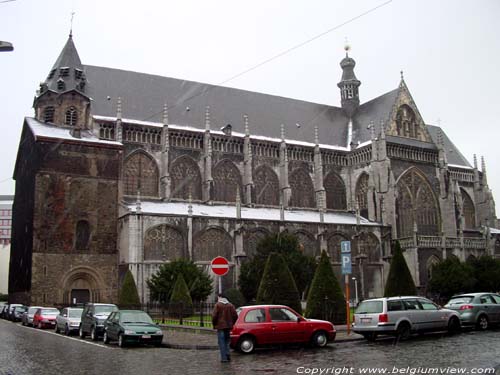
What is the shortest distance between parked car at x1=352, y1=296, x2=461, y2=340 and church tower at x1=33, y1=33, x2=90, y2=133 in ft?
101

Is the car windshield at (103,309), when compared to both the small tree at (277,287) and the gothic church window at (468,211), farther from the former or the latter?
the gothic church window at (468,211)

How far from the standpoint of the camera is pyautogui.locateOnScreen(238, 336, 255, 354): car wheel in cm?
1614

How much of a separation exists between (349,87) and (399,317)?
47739 mm

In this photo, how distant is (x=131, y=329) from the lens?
18.3 metres

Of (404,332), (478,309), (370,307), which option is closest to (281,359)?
(370,307)

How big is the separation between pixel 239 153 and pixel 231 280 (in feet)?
→ 42.4

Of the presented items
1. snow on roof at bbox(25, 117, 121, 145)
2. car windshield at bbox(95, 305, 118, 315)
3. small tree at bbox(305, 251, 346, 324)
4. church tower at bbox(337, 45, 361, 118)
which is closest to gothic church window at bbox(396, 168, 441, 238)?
church tower at bbox(337, 45, 361, 118)

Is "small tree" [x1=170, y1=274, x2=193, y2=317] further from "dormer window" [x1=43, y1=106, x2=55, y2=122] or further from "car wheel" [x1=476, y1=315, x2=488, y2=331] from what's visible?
"dormer window" [x1=43, y1=106, x2=55, y2=122]

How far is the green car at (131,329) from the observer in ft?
59.9

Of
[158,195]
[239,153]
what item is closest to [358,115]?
[239,153]

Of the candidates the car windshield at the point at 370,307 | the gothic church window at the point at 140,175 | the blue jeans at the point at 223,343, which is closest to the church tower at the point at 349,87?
the gothic church window at the point at 140,175

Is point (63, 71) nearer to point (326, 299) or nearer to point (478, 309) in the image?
point (326, 299)

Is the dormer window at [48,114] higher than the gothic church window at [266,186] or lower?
higher

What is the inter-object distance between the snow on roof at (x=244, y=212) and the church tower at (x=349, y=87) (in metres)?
15.2
